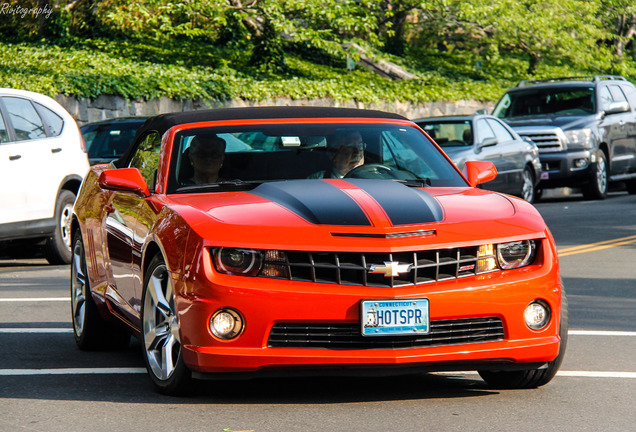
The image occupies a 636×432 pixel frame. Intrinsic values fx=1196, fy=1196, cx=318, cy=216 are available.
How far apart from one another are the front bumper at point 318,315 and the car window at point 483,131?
13059mm

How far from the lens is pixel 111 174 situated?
260 inches

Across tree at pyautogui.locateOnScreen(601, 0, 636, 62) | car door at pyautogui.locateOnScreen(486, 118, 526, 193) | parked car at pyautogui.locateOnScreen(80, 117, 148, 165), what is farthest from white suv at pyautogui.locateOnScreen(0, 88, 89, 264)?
tree at pyautogui.locateOnScreen(601, 0, 636, 62)

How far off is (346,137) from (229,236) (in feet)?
5.55

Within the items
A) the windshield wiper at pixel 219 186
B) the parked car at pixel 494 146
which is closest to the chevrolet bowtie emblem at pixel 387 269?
the windshield wiper at pixel 219 186

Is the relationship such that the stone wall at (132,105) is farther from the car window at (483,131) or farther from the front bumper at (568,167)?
the car window at (483,131)

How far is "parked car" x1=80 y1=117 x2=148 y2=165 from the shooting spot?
1709 cm

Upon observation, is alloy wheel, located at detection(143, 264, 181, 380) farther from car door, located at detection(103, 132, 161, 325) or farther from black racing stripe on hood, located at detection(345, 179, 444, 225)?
black racing stripe on hood, located at detection(345, 179, 444, 225)

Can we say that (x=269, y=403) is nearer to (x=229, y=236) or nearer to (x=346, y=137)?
(x=229, y=236)

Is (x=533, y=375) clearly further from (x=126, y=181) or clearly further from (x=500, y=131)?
(x=500, y=131)

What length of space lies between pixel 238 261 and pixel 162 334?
690mm

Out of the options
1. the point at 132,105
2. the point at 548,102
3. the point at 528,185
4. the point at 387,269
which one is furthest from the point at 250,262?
the point at 132,105

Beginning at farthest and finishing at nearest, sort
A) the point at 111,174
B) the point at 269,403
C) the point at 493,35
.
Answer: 1. the point at 493,35
2. the point at 111,174
3. the point at 269,403

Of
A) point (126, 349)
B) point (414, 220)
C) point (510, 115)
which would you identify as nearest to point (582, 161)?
point (510, 115)

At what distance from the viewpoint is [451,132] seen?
63.0ft
